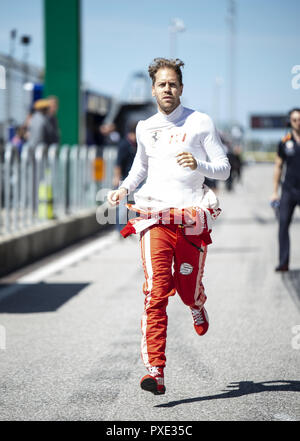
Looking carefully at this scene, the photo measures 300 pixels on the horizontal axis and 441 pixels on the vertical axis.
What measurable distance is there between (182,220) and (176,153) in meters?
0.38

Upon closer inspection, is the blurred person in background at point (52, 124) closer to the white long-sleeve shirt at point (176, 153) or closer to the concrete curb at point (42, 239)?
the concrete curb at point (42, 239)

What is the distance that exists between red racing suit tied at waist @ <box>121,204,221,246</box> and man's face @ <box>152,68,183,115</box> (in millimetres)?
590

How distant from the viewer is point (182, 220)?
4656 millimetres

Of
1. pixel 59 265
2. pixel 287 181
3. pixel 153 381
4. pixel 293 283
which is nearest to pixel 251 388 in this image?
pixel 153 381

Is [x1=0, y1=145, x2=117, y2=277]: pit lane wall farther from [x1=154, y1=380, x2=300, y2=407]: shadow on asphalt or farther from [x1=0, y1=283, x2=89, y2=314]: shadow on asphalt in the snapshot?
[x1=154, y1=380, x2=300, y2=407]: shadow on asphalt

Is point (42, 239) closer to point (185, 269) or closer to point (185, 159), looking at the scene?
point (185, 269)

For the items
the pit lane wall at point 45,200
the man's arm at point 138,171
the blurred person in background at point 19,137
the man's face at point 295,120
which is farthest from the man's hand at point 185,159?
the blurred person in background at point 19,137

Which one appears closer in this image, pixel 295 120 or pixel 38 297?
pixel 38 297

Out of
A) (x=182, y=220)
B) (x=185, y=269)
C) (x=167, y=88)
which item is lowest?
(x=185, y=269)

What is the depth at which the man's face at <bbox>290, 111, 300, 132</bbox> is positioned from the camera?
8.94m

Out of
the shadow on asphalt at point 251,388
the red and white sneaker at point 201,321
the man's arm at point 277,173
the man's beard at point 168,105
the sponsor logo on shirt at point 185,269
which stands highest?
the man's beard at point 168,105

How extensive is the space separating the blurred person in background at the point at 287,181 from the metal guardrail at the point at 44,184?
3.17 m

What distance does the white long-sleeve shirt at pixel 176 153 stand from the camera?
15.3 ft
